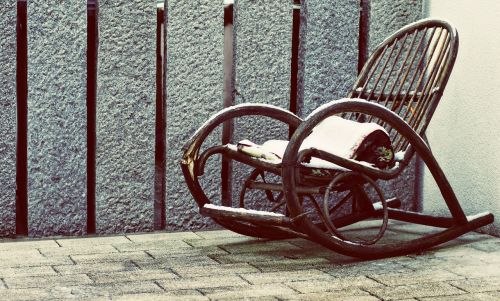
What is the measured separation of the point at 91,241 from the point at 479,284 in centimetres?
186

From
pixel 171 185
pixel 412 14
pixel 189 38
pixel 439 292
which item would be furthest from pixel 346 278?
pixel 412 14

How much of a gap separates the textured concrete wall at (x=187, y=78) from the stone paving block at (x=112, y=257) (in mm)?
638

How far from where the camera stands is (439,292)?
3105 mm

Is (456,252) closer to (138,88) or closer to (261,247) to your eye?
(261,247)

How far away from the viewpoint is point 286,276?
3359 millimetres

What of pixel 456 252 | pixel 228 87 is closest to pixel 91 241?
pixel 228 87

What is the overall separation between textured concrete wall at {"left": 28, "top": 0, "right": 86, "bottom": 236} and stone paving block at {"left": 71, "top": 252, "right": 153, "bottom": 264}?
1.78 feet

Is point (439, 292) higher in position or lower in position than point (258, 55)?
lower

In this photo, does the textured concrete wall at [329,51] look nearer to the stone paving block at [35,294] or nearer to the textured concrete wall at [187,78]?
the textured concrete wall at [187,78]

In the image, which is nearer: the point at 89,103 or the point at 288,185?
the point at 288,185

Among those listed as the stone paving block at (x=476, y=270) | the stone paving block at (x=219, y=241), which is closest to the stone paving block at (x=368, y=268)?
the stone paving block at (x=476, y=270)

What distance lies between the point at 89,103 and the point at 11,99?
1.36ft

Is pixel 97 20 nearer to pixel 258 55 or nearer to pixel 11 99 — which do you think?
pixel 11 99

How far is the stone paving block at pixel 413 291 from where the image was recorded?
306 centimetres
